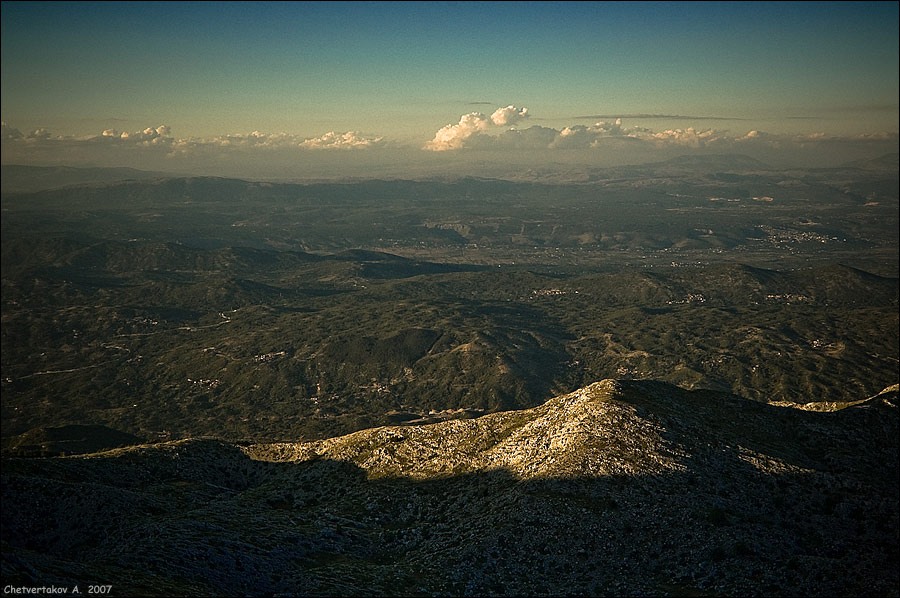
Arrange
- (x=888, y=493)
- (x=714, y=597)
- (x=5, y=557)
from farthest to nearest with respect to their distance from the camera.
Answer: (x=888, y=493)
(x=714, y=597)
(x=5, y=557)

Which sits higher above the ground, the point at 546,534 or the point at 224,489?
the point at 546,534

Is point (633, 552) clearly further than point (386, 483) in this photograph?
No

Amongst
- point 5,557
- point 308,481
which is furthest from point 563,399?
point 5,557

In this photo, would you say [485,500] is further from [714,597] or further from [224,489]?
[224,489]

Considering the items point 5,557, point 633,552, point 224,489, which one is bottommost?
point 224,489

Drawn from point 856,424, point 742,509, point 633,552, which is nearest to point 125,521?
point 633,552

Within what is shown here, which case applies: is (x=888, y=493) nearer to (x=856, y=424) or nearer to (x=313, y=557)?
(x=856, y=424)

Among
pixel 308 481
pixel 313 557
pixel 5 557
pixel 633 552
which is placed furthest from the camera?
pixel 308 481
